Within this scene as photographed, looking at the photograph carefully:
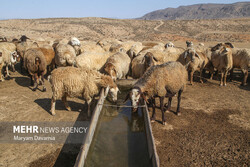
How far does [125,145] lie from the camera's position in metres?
4.96

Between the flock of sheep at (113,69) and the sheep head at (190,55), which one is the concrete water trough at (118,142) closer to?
the flock of sheep at (113,69)

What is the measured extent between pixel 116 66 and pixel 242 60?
8.03 m

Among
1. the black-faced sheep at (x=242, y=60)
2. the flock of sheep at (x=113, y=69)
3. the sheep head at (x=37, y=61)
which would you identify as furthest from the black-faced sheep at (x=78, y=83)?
Answer: the black-faced sheep at (x=242, y=60)

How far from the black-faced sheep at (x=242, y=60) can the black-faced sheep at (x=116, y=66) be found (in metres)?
7.08

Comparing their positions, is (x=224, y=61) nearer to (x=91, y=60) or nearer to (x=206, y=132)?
(x=206, y=132)

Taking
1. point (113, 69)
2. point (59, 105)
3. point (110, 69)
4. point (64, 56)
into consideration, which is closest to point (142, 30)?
point (64, 56)

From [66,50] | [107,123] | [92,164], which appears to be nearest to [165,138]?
[107,123]

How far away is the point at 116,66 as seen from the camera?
902 cm

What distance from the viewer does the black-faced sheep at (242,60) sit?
1038 centimetres

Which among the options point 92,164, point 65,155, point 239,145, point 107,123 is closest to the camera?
point 92,164

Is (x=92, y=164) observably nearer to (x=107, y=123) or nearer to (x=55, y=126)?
(x=107, y=123)

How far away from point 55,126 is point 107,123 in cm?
190

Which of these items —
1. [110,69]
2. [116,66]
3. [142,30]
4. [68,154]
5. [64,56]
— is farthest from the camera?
[142,30]

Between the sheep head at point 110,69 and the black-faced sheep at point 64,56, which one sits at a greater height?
the black-faced sheep at point 64,56
